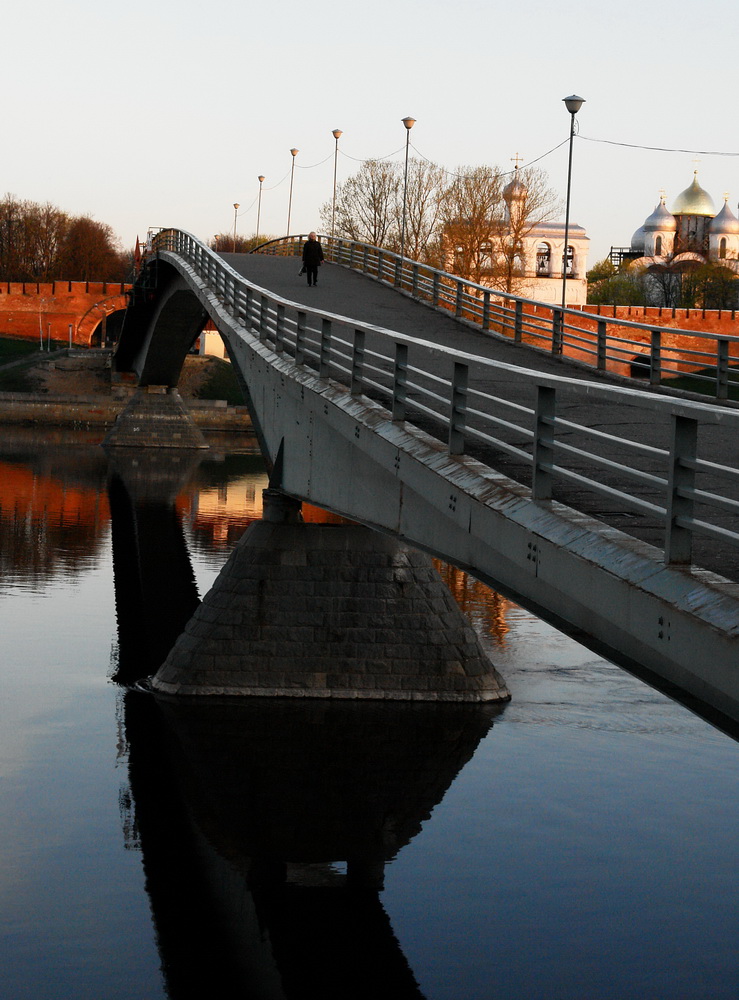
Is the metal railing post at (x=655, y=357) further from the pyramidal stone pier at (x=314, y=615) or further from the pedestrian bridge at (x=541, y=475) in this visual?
the pyramidal stone pier at (x=314, y=615)

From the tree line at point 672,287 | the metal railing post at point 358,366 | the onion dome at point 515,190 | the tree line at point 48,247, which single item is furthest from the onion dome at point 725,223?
the metal railing post at point 358,366

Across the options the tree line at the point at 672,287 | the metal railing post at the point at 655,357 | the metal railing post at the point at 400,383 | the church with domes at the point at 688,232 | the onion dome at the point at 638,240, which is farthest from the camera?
the onion dome at the point at 638,240

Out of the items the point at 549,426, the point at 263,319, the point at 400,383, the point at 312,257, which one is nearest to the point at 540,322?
the point at 312,257

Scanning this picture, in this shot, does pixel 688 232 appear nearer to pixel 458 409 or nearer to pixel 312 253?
pixel 312 253

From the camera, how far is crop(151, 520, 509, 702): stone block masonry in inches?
675

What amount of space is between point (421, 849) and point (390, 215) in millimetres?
51652

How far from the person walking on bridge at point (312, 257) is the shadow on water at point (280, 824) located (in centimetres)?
1302

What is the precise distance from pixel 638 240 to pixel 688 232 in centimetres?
602

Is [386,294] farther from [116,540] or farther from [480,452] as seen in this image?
[480,452]

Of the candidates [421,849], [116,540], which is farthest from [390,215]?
[421,849]

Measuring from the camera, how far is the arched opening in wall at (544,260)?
99.6 metres

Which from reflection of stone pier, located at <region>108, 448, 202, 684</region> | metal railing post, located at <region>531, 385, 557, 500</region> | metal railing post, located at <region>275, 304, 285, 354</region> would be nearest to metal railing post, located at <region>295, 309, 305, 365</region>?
metal railing post, located at <region>275, 304, 285, 354</region>

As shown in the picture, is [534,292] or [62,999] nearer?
[62,999]

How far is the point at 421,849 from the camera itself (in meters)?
13.7
